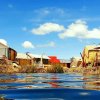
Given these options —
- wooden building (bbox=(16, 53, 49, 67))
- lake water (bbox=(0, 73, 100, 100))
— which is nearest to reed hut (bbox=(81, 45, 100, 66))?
wooden building (bbox=(16, 53, 49, 67))

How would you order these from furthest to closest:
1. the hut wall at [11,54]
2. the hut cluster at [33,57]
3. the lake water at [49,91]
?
the hut wall at [11,54] < the hut cluster at [33,57] < the lake water at [49,91]

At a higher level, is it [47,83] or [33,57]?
[33,57]

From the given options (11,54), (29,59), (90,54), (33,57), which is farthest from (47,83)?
(33,57)

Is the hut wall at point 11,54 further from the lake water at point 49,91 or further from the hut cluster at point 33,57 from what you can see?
the lake water at point 49,91

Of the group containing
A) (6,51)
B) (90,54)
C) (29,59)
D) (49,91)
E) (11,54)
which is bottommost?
(49,91)

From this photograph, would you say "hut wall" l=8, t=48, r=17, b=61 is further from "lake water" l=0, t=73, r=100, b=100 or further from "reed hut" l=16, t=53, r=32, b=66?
"lake water" l=0, t=73, r=100, b=100

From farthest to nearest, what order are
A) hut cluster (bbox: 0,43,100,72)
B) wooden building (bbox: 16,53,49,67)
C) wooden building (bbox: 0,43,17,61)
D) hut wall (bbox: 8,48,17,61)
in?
Answer: 1. wooden building (bbox: 16,53,49,67)
2. hut wall (bbox: 8,48,17,61)
3. wooden building (bbox: 0,43,17,61)
4. hut cluster (bbox: 0,43,100,72)

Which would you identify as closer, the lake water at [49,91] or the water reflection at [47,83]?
the lake water at [49,91]

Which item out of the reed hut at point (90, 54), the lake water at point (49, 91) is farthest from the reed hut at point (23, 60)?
the lake water at point (49, 91)

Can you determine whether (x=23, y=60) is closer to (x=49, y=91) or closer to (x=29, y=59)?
(x=29, y=59)

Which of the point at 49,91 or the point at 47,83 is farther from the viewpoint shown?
the point at 47,83

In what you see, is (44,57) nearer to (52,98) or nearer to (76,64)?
(76,64)

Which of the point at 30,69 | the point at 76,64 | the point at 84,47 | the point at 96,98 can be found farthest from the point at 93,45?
the point at 96,98

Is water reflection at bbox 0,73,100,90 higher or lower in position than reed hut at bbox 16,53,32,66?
lower
